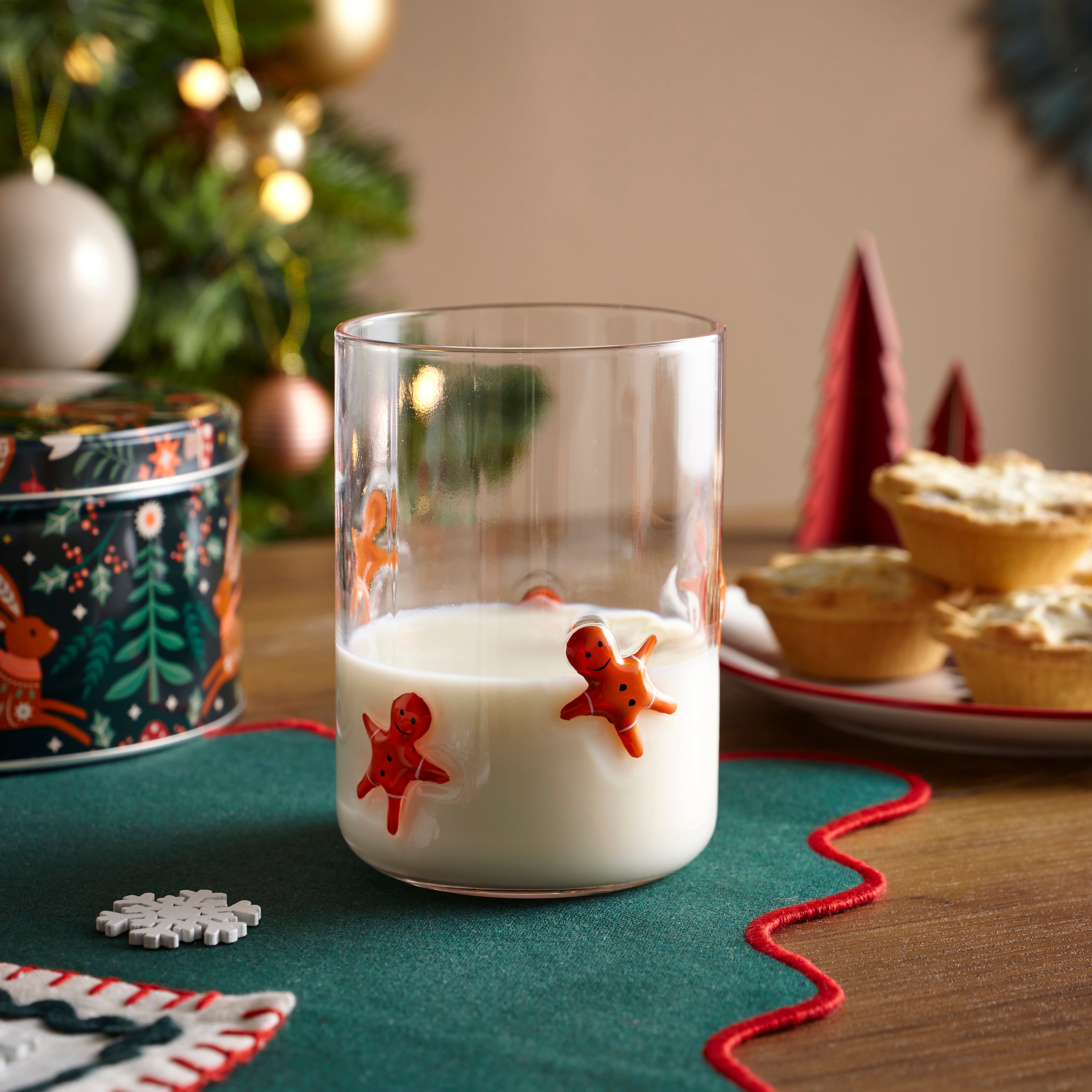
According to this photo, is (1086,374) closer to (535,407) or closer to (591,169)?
(591,169)

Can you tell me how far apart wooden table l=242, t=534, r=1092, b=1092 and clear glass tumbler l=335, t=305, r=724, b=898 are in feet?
0.33

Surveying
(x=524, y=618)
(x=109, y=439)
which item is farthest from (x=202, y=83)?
(x=524, y=618)

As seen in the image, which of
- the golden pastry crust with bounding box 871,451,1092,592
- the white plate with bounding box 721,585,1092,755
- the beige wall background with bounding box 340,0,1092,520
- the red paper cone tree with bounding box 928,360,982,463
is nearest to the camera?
the white plate with bounding box 721,585,1092,755

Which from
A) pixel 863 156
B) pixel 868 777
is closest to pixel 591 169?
pixel 863 156

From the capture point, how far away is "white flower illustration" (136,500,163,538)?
0.76 meters

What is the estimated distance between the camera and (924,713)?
28.3 inches

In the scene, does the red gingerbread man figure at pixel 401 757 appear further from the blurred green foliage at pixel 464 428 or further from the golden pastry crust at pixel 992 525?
the golden pastry crust at pixel 992 525

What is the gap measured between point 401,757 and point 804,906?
0.19 metres

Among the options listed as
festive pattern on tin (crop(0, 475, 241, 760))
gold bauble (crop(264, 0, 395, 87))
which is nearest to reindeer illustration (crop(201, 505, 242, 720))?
festive pattern on tin (crop(0, 475, 241, 760))

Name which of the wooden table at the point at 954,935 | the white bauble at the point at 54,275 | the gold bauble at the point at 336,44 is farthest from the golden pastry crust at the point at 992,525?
the gold bauble at the point at 336,44

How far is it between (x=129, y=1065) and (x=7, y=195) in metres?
0.85

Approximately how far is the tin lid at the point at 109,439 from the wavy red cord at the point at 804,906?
168mm

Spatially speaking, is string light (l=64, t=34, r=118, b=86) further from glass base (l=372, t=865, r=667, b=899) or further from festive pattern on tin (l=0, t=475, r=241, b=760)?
glass base (l=372, t=865, r=667, b=899)

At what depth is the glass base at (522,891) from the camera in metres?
0.55
